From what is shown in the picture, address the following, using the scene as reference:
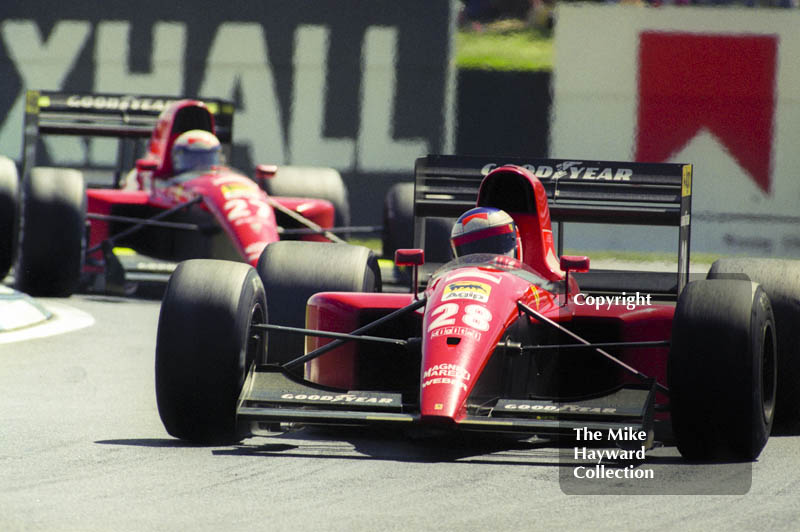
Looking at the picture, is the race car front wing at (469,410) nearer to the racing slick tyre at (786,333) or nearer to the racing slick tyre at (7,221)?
the racing slick tyre at (786,333)

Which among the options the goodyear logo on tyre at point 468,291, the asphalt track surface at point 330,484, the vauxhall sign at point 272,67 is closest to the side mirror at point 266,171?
the vauxhall sign at point 272,67

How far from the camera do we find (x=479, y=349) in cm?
673

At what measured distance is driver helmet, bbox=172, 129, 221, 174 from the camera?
1466 cm

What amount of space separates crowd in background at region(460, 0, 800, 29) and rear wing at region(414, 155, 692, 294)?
11.2m

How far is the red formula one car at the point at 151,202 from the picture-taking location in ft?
43.3

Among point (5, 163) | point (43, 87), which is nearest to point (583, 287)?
point (5, 163)

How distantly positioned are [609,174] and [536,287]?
1806mm

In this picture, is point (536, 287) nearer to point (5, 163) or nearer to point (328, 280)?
point (328, 280)

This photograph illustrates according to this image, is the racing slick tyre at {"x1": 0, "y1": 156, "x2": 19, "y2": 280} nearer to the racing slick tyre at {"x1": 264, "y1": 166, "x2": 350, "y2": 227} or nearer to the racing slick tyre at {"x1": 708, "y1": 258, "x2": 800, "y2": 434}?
the racing slick tyre at {"x1": 264, "y1": 166, "x2": 350, "y2": 227}

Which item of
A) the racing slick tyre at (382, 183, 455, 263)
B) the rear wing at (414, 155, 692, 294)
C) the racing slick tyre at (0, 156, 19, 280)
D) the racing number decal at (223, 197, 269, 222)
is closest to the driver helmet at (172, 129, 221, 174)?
the racing number decal at (223, 197, 269, 222)

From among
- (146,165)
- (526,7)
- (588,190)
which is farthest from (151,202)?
(526,7)

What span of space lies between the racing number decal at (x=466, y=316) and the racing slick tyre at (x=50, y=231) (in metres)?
6.83

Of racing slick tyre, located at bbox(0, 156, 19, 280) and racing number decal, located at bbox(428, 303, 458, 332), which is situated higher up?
racing number decal, located at bbox(428, 303, 458, 332)

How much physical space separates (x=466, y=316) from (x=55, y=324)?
17.7 ft
